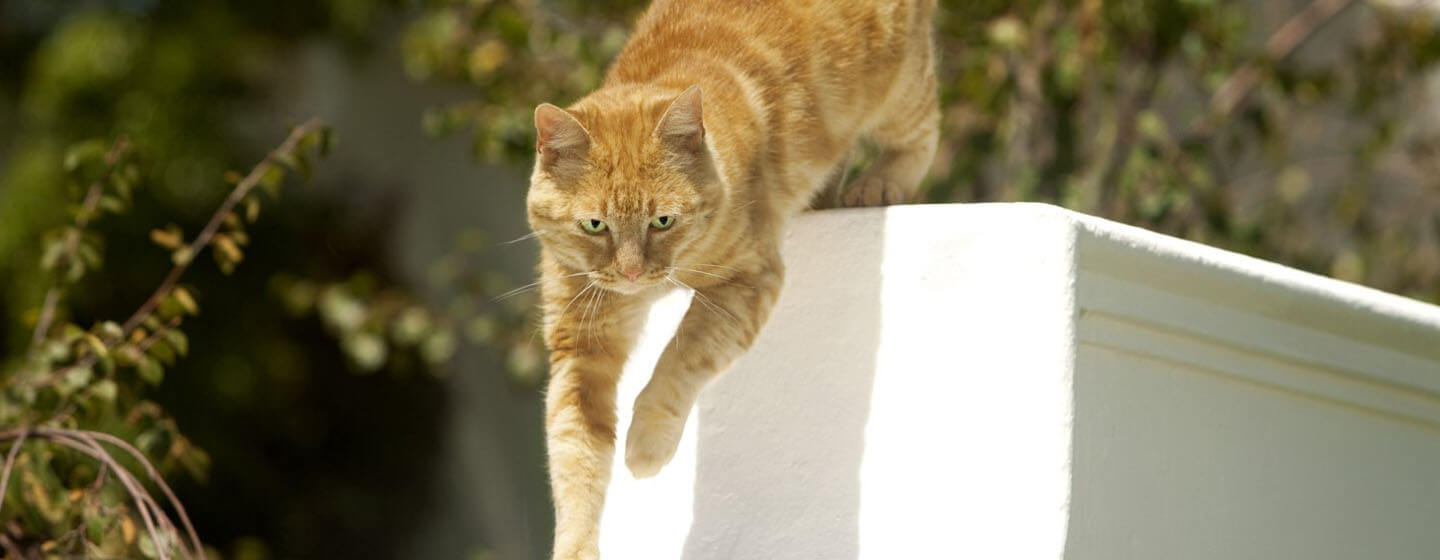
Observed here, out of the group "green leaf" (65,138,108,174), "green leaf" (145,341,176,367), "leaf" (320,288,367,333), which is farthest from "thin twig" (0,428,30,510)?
"leaf" (320,288,367,333)

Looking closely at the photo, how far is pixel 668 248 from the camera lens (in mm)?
2148

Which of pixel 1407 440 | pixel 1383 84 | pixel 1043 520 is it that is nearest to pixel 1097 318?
pixel 1043 520

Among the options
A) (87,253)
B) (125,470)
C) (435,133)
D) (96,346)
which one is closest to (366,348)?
(435,133)

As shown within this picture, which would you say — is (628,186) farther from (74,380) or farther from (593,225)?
(74,380)

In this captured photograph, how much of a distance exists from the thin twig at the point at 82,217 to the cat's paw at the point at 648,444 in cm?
121

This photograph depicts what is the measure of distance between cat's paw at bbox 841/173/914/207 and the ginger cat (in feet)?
0.66

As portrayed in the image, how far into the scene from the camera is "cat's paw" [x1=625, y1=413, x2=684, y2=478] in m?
2.11

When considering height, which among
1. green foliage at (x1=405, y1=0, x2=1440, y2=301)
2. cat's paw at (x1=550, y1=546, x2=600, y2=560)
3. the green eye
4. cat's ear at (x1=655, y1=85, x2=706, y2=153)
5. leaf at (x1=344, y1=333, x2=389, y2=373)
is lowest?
cat's paw at (x1=550, y1=546, x2=600, y2=560)

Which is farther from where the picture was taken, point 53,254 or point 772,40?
point 53,254

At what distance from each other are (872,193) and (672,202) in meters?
0.71

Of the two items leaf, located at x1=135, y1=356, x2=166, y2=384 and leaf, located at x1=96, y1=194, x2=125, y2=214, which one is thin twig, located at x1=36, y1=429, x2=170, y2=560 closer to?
leaf, located at x1=135, y1=356, x2=166, y2=384

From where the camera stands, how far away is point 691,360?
2137 mm

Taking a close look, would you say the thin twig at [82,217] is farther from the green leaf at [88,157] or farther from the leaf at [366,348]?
the leaf at [366,348]

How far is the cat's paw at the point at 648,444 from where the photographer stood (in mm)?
2107
